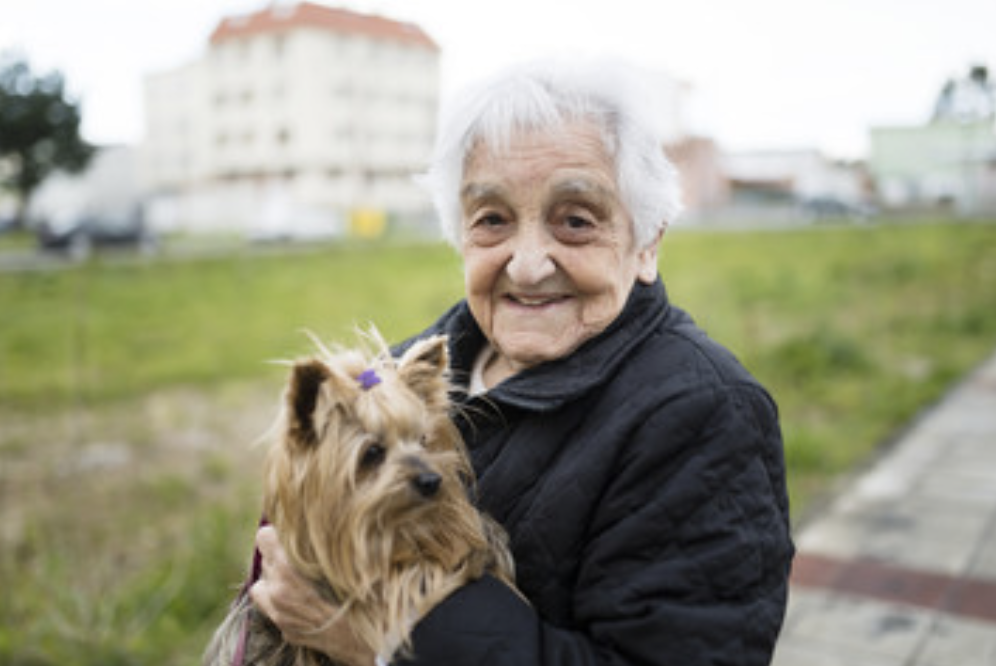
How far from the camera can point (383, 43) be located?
5.65 metres

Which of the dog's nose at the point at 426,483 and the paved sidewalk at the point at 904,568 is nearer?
the dog's nose at the point at 426,483

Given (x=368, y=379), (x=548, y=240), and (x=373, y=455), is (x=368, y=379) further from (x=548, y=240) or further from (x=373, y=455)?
(x=548, y=240)

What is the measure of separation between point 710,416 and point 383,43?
4461 mm

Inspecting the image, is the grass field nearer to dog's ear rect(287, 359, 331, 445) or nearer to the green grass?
the green grass

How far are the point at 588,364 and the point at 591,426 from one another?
0.14 meters

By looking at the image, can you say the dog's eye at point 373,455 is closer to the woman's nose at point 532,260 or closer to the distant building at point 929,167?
the woman's nose at point 532,260

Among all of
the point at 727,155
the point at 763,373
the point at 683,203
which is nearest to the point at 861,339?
the point at 763,373

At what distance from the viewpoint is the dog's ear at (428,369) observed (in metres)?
2.03

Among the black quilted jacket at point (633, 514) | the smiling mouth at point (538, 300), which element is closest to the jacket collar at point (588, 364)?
the black quilted jacket at point (633, 514)

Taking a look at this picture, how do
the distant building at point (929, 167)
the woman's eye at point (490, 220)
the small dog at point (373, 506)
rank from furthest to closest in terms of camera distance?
1. the distant building at point (929, 167)
2. the woman's eye at point (490, 220)
3. the small dog at point (373, 506)

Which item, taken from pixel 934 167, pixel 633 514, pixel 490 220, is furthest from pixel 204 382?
pixel 934 167

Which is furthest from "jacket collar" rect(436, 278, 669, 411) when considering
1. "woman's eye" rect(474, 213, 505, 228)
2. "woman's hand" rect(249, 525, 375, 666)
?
"woman's hand" rect(249, 525, 375, 666)

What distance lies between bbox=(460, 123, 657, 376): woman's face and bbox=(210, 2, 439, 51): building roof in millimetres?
2485

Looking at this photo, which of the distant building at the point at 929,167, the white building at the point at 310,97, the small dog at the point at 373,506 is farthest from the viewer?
the distant building at the point at 929,167
